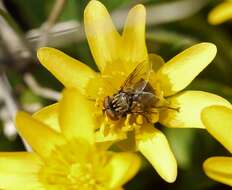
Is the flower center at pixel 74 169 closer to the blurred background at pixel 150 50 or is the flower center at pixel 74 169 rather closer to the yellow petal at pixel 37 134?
the yellow petal at pixel 37 134

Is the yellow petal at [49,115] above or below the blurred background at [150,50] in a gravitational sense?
above

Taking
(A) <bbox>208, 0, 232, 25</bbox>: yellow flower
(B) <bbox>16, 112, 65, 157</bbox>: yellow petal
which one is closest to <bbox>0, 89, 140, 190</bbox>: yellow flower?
(B) <bbox>16, 112, 65, 157</bbox>: yellow petal

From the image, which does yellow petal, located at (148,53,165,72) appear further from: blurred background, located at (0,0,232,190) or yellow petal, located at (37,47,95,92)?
blurred background, located at (0,0,232,190)

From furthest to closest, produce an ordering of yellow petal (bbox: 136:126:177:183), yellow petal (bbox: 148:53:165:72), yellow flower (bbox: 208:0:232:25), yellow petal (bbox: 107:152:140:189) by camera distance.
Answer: yellow flower (bbox: 208:0:232:25) < yellow petal (bbox: 148:53:165:72) < yellow petal (bbox: 136:126:177:183) < yellow petal (bbox: 107:152:140:189)

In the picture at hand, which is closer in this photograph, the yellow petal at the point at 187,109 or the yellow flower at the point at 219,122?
the yellow flower at the point at 219,122

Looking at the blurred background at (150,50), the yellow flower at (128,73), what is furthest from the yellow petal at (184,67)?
the blurred background at (150,50)

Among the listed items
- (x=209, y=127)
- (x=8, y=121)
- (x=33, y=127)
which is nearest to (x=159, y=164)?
(x=209, y=127)

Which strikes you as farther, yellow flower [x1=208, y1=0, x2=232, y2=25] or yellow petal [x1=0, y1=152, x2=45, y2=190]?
yellow flower [x1=208, y1=0, x2=232, y2=25]
